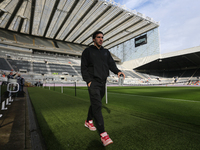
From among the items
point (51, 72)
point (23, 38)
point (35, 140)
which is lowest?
point (35, 140)

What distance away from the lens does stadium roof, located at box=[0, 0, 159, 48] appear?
28344 mm

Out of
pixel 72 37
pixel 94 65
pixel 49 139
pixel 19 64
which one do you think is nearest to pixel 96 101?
pixel 94 65

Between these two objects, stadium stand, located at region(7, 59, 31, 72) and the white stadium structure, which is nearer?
the white stadium structure

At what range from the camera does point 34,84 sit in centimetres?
2861

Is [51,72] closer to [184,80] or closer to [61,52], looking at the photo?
[61,52]

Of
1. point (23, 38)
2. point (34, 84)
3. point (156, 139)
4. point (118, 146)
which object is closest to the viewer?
point (118, 146)

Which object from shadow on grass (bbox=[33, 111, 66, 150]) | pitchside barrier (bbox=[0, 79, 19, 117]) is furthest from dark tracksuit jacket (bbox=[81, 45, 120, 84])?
pitchside barrier (bbox=[0, 79, 19, 117])

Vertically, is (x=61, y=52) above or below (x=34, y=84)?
above

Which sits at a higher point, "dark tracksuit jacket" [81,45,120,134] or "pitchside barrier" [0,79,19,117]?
"dark tracksuit jacket" [81,45,120,134]

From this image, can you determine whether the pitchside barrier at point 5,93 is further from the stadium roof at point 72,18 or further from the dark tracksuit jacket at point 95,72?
the stadium roof at point 72,18

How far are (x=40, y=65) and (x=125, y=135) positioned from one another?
1583 inches

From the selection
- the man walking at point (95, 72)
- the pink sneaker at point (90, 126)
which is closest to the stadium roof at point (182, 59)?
the man walking at point (95, 72)

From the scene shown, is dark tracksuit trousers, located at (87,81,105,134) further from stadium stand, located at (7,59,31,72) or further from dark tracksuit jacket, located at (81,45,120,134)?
stadium stand, located at (7,59,31,72)

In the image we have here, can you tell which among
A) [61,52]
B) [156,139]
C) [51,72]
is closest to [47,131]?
[156,139]
